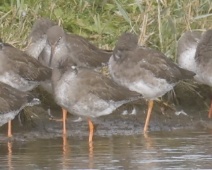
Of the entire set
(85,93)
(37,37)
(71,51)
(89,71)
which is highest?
(37,37)

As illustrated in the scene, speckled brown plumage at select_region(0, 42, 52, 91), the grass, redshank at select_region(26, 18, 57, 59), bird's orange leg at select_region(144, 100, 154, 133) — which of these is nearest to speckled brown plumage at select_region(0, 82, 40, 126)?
speckled brown plumage at select_region(0, 42, 52, 91)

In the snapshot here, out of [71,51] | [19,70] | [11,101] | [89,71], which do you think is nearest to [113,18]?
[71,51]

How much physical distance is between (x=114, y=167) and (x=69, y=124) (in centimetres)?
319

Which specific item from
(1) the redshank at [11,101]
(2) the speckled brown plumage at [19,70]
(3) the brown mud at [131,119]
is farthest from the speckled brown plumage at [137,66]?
(1) the redshank at [11,101]

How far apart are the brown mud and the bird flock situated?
250mm

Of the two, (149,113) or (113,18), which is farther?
(113,18)

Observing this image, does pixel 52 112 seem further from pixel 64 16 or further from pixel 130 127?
pixel 64 16

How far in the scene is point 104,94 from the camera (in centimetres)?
1381

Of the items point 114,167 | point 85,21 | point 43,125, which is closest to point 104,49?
point 85,21

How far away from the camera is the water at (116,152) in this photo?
38.5ft

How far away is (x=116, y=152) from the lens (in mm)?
12648

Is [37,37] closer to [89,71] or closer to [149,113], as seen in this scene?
[89,71]

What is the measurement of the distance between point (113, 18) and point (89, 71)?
367 cm

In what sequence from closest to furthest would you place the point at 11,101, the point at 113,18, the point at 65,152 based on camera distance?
the point at 65,152, the point at 11,101, the point at 113,18
